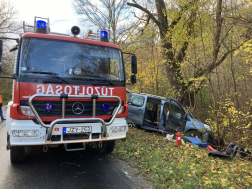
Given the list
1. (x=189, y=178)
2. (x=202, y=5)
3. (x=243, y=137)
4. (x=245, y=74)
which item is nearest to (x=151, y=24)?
(x=202, y=5)

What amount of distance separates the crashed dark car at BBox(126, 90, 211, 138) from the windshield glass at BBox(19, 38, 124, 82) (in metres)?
3.98

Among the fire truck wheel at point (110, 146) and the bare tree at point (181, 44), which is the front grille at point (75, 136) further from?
the bare tree at point (181, 44)

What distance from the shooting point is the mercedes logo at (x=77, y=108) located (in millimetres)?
3913

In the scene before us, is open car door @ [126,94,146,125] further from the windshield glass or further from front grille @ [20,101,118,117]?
front grille @ [20,101,118,117]

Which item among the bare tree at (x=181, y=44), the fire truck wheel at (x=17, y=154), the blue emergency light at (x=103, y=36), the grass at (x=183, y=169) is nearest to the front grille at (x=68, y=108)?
the fire truck wheel at (x=17, y=154)

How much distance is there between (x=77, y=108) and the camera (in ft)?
12.9

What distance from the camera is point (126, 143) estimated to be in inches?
232

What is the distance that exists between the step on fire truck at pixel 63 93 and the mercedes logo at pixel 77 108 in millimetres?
21

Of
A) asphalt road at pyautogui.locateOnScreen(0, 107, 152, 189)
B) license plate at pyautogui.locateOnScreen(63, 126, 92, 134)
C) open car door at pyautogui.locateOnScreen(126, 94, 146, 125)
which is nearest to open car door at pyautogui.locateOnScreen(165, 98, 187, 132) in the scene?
open car door at pyautogui.locateOnScreen(126, 94, 146, 125)

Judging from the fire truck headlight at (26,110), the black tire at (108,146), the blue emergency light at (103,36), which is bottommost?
the black tire at (108,146)

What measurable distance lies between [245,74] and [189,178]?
7.55m

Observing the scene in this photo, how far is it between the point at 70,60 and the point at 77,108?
108cm

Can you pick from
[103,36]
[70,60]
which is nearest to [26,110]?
[70,60]

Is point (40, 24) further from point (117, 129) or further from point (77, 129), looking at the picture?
point (117, 129)
